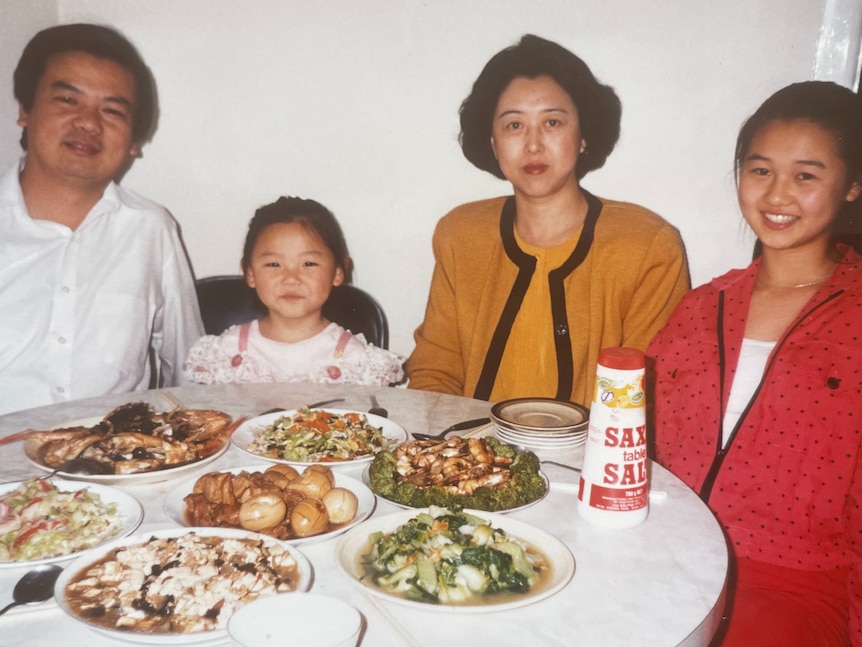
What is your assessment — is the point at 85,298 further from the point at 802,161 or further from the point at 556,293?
the point at 802,161

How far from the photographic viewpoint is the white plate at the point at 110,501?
1.00m

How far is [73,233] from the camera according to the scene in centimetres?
237

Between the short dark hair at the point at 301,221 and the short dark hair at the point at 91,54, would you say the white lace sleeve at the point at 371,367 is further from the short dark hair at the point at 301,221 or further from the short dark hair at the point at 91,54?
the short dark hair at the point at 91,54

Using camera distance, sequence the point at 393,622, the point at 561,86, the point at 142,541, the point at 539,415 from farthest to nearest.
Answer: the point at 561,86, the point at 539,415, the point at 142,541, the point at 393,622

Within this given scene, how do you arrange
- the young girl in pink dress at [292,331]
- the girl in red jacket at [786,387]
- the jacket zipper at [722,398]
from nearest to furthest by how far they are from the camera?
the girl in red jacket at [786,387]
the jacket zipper at [722,398]
the young girl in pink dress at [292,331]

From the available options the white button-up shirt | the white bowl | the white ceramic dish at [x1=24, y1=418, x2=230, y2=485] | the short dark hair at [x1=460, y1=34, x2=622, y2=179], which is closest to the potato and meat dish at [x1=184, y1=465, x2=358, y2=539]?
the white ceramic dish at [x1=24, y1=418, x2=230, y2=485]

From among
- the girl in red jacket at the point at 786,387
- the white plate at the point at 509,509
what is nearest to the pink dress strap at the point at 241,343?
the white plate at the point at 509,509

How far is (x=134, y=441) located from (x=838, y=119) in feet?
5.96

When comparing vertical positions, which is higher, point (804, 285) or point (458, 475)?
point (804, 285)

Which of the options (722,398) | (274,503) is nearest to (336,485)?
(274,503)

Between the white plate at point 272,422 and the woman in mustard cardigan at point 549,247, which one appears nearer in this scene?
the white plate at point 272,422

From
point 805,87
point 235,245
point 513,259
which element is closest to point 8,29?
point 235,245

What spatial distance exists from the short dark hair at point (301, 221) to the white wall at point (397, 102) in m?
0.13

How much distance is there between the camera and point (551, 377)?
2373mm
